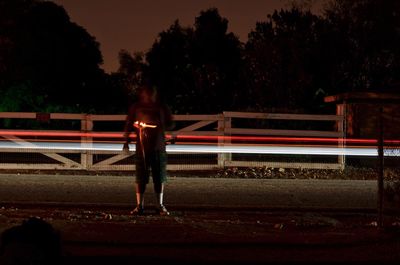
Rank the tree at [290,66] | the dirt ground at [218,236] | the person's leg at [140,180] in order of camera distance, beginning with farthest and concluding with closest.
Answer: the tree at [290,66] < the person's leg at [140,180] < the dirt ground at [218,236]

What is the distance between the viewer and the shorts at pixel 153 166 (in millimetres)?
11278

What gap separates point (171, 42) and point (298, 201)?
1511 inches

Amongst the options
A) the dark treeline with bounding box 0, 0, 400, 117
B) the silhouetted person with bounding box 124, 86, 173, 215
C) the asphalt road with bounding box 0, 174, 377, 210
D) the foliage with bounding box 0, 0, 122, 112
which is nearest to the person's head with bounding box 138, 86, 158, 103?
the silhouetted person with bounding box 124, 86, 173, 215

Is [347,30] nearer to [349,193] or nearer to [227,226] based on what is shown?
[349,193]

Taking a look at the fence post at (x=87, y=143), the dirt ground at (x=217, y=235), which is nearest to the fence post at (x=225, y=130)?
the fence post at (x=87, y=143)

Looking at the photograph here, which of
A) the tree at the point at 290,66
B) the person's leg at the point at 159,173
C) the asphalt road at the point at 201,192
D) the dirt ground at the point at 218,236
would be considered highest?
the tree at the point at 290,66

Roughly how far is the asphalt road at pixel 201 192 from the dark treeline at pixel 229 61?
10.4m

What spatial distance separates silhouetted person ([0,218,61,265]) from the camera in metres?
7.40

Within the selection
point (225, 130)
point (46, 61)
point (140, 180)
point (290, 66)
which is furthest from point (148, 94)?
point (46, 61)

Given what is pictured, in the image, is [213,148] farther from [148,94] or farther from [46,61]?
[46,61]

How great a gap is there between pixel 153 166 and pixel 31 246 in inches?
160

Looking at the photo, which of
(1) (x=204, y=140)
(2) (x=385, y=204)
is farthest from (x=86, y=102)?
(2) (x=385, y=204)

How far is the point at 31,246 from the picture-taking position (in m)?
7.42

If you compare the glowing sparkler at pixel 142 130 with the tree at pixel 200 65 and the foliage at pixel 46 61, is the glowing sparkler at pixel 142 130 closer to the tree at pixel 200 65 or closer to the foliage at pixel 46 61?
the foliage at pixel 46 61
